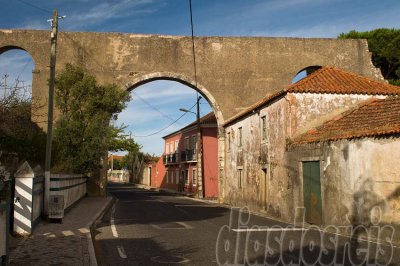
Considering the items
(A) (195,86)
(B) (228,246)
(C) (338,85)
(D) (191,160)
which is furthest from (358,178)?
(D) (191,160)

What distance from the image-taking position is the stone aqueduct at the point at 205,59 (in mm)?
27609

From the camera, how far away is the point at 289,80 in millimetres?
29750

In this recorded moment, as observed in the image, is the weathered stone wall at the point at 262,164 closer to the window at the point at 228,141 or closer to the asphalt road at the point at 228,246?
the window at the point at 228,141

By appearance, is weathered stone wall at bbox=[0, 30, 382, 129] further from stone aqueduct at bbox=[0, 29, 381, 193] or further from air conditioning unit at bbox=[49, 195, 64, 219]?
air conditioning unit at bbox=[49, 195, 64, 219]

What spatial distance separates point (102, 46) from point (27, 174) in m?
19.0

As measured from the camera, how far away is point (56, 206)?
504 inches

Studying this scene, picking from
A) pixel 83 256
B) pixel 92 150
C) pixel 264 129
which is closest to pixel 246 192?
pixel 264 129

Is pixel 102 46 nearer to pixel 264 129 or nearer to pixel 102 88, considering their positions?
pixel 102 88

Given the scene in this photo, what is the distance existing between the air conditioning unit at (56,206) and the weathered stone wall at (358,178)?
26.3ft

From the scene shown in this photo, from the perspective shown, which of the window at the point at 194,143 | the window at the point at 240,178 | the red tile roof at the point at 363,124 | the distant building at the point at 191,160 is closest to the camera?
the red tile roof at the point at 363,124

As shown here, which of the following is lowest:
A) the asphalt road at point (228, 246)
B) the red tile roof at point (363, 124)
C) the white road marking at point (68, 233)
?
the asphalt road at point (228, 246)

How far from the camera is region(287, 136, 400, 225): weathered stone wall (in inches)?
470

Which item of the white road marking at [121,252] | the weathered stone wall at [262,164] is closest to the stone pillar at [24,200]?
the white road marking at [121,252]

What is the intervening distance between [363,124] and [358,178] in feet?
7.88
